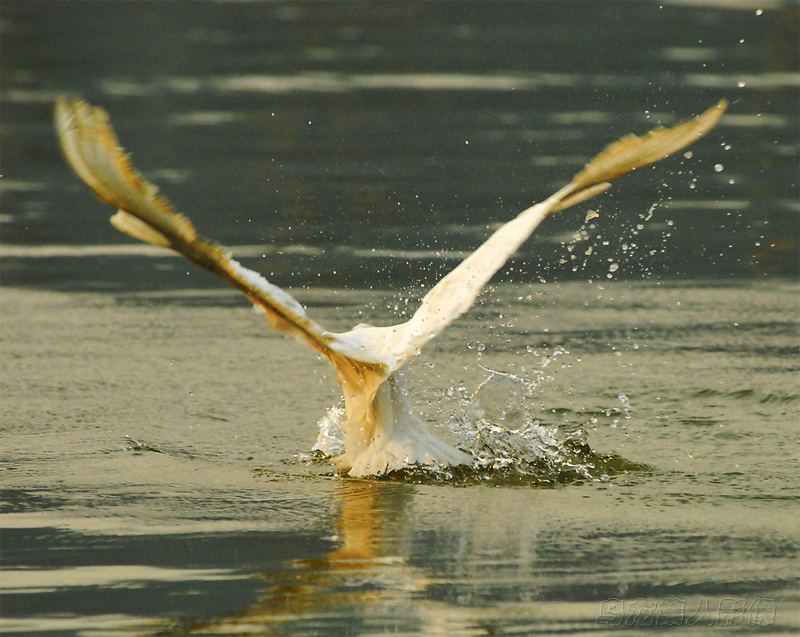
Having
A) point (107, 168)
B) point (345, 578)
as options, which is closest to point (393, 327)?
point (345, 578)

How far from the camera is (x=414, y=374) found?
328 inches

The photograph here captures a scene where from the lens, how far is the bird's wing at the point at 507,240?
6426 millimetres

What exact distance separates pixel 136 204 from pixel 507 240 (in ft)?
5.69

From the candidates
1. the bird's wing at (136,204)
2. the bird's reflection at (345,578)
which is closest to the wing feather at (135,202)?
the bird's wing at (136,204)

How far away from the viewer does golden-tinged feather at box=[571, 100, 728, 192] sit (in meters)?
6.71

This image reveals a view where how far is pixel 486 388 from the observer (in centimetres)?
729

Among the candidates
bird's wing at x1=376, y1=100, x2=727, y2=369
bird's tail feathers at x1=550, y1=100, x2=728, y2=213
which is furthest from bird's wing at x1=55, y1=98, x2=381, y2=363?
bird's tail feathers at x1=550, y1=100, x2=728, y2=213

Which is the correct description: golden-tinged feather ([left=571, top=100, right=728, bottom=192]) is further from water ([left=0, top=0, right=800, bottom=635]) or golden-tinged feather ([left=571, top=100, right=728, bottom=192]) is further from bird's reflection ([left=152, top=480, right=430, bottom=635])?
bird's reflection ([left=152, top=480, right=430, bottom=635])

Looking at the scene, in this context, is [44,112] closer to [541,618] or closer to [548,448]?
[548,448]

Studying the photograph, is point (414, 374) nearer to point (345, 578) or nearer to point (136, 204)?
point (345, 578)

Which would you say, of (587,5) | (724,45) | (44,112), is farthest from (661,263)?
(587,5)

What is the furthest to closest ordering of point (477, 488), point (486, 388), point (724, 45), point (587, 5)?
1. point (587, 5)
2. point (724, 45)
3. point (486, 388)
4. point (477, 488)

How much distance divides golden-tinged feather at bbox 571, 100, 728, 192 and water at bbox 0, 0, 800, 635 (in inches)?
42.2

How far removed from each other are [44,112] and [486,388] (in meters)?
11.2
